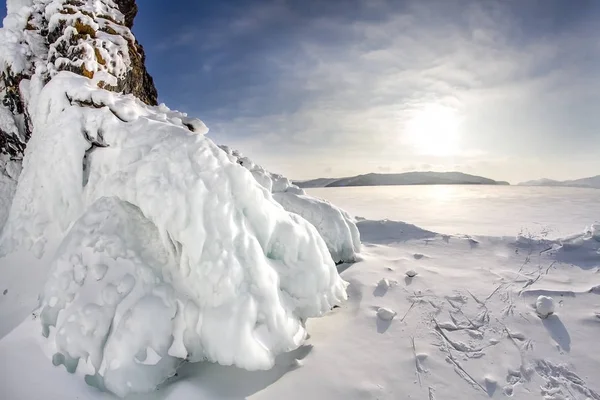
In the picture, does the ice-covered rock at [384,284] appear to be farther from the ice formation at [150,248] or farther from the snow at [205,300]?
the ice formation at [150,248]

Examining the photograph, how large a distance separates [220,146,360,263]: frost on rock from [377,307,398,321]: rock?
7.30ft

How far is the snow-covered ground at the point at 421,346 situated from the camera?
297 cm

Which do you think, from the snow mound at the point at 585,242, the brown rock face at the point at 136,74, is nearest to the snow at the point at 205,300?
the snow mound at the point at 585,242

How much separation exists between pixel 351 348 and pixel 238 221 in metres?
1.97

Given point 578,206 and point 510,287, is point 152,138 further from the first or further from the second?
point 578,206

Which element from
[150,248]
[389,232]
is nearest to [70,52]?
[150,248]

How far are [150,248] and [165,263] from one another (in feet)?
0.83

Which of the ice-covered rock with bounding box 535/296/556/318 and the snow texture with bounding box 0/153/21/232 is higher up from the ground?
the snow texture with bounding box 0/153/21/232

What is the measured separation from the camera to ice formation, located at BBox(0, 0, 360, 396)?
300 cm

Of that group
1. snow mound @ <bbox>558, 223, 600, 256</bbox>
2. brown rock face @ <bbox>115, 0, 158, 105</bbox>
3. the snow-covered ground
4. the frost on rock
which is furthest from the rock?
brown rock face @ <bbox>115, 0, 158, 105</bbox>

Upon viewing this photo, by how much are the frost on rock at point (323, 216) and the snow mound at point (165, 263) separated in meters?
2.22

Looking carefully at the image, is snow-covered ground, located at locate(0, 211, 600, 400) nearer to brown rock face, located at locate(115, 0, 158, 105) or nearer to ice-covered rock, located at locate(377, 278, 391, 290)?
ice-covered rock, located at locate(377, 278, 391, 290)

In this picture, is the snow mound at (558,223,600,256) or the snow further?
the snow mound at (558,223,600,256)

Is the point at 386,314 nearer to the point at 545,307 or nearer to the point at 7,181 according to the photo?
the point at 545,307
